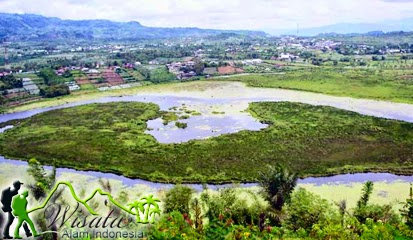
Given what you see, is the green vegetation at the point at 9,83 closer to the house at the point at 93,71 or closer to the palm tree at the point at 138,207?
the house at the point at 93,71

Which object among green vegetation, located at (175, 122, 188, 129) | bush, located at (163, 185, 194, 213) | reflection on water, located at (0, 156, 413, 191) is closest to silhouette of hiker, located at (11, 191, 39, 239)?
bush, located at (163, 185, 194, 213)

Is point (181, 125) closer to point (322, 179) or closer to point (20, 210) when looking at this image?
point (322, 179)

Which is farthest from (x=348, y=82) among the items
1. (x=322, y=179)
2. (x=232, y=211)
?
(x=232, y=211)

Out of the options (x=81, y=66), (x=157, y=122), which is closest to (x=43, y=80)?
(x=81, y=66)

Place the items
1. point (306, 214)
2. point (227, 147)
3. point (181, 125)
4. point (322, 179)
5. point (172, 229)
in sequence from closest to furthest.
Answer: point (172, 229) < point (306, 214) < point (322, 179) < point (227, 147) < point (181, 125)

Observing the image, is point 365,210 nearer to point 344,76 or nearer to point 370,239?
point 370,239

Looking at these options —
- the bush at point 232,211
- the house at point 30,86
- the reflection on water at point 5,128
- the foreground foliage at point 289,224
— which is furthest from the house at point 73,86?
the bush at point 232,211
